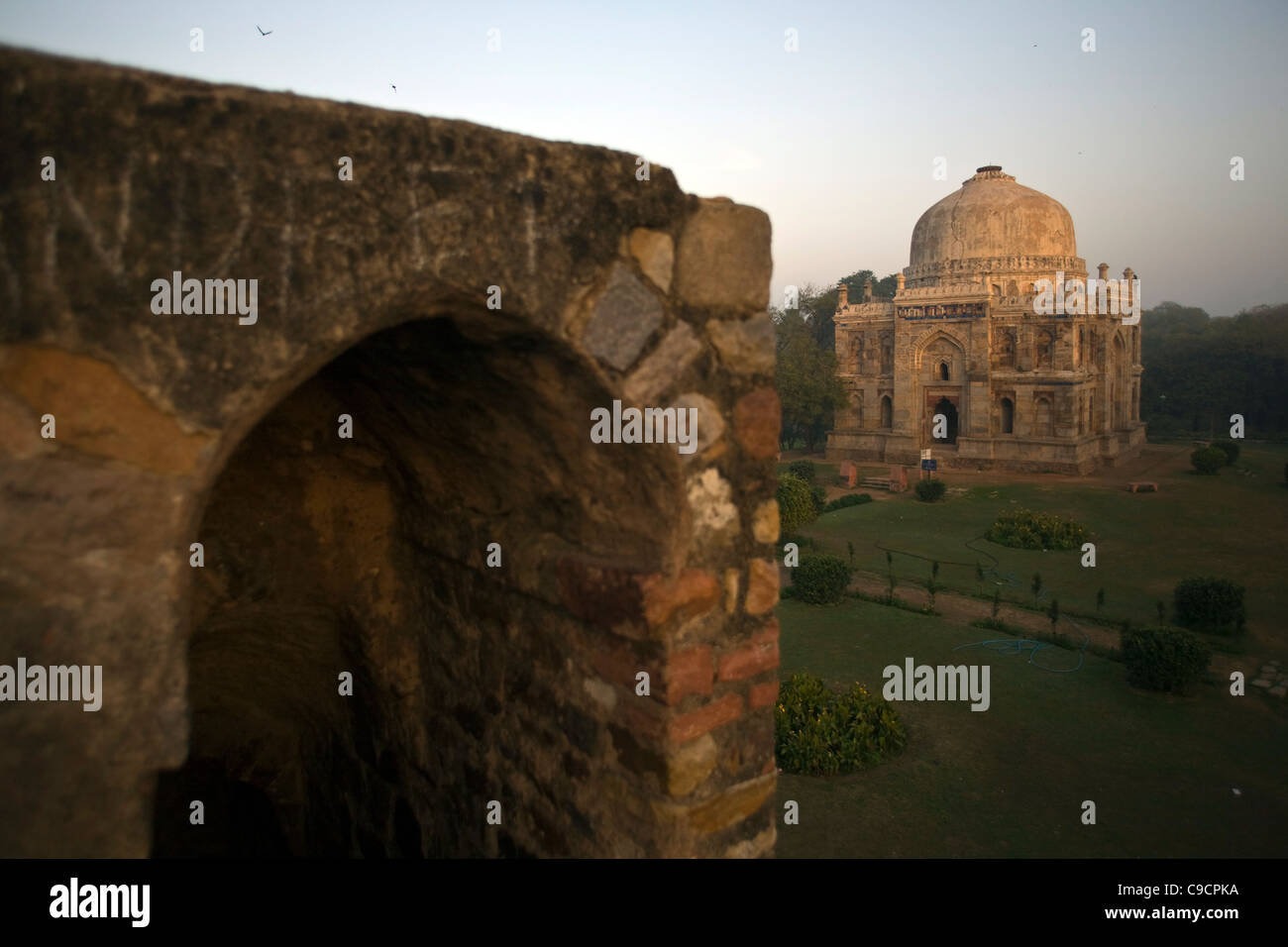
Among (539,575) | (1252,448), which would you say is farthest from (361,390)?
(1252,448)

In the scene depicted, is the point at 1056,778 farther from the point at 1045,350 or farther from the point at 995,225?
the point at 995,225

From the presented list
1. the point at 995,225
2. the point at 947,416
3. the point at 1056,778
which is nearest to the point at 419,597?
the point at 1056,778

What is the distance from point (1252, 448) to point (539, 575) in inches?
1323

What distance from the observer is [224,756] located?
4266 mm

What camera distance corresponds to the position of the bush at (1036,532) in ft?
50.7

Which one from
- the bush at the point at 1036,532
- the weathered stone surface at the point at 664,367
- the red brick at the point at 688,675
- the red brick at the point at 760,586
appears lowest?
the bush at the point at 1036,532

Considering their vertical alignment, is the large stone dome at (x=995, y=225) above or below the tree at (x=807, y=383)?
above

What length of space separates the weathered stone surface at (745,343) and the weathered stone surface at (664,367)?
0.08m

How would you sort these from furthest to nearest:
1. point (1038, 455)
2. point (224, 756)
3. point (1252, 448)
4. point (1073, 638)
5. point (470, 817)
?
point (1252, 448) < point (1038, 455) < point (1073, 638) < point (224, 756) < point (470, 817)

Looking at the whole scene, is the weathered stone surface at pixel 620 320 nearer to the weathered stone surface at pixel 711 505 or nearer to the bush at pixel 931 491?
the weathered stone surface at pixel 711 505

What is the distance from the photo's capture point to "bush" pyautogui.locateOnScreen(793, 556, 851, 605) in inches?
472

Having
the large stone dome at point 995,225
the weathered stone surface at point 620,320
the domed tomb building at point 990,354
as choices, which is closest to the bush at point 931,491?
the domed tomb building at point 990,354

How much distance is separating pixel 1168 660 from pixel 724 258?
8562mm
